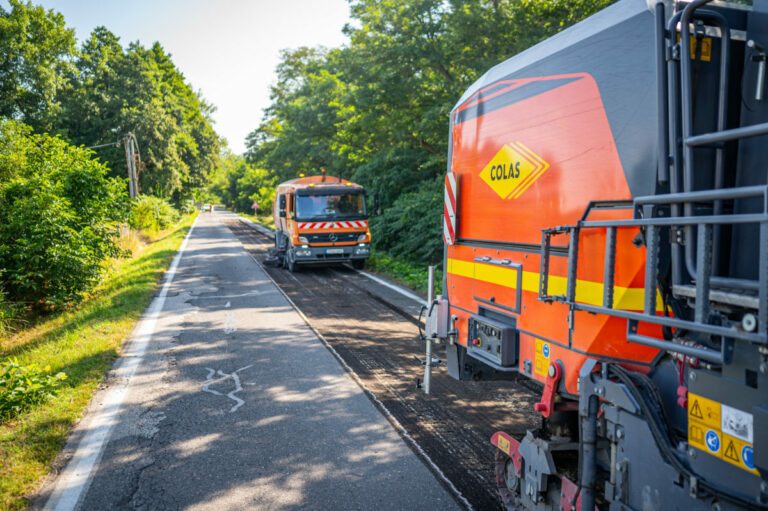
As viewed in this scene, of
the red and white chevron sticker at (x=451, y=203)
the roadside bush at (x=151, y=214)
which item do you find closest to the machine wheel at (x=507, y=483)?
the red and white chevron sticker at (x=451, y=203)

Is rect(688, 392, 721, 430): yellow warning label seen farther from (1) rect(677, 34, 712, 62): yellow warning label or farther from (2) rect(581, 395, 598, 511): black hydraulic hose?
(1) rect(677, 34, 712, 62): yellow warning label

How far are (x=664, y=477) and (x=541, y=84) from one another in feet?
8.05

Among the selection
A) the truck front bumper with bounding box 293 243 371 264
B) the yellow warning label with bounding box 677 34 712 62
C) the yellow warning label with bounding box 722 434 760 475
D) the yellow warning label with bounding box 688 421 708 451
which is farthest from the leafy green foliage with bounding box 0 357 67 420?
the truck front bumper with bounding box 293 243 371 264

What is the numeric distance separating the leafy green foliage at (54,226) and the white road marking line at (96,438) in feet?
14.6

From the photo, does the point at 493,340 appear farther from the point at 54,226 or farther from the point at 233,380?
the point at 54,226

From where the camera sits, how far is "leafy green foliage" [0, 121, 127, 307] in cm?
1144

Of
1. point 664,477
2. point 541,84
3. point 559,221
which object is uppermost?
point 541,84

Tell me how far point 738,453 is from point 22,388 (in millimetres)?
6532

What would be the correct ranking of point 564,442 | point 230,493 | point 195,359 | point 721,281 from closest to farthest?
point 721,281
point 564,442
point 230,493
point 195,359

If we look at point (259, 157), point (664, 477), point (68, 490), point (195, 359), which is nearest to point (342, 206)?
point (195, 359)

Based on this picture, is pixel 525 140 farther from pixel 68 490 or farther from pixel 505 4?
pixel 505 4

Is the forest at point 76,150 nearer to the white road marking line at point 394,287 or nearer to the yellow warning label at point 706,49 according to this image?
the white road marking line at point 394,287

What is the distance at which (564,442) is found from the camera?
3.24m

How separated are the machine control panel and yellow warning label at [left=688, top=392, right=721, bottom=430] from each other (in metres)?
1.50
